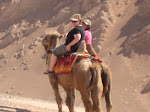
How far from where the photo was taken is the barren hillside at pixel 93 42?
75.5ft

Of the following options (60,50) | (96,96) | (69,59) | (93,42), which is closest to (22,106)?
(60,50)

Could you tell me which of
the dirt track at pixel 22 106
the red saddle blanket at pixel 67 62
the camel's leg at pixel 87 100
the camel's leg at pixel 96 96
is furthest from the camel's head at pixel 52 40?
the camel's leg at pixel 96 96

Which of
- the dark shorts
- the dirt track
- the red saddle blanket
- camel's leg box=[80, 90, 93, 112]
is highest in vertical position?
the dark shorts

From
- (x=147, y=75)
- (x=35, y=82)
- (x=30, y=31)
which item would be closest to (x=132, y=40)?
(x=147, y=75)

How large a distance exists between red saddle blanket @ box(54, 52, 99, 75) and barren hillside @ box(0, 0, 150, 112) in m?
13.5

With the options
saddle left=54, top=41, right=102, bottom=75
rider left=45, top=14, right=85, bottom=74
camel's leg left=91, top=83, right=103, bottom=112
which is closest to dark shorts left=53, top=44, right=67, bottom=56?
rider left=45, top=14, right=85, bottom=74

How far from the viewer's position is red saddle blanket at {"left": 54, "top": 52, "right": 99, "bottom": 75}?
23.7ft

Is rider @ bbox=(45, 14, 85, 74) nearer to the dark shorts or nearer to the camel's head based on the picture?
the dark shorts

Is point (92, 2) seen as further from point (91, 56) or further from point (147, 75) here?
point (91, 56)

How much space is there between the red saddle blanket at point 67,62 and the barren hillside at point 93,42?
1346cm

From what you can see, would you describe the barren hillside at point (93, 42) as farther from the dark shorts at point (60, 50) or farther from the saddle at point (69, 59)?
the dark shorts at point (60, 50)

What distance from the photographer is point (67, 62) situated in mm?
7449

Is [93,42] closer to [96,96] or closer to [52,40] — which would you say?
[52,40]

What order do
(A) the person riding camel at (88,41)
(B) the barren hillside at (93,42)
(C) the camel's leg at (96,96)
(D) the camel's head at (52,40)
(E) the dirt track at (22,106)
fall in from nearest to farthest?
(C) the camel's leg at (96,96) → (A) the person riding camel at (88,41) → (D) the camel's head at (52,40) → (E) the dirt track at (22,106) → (B) the barren hillside at (93,42)
